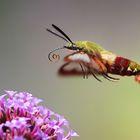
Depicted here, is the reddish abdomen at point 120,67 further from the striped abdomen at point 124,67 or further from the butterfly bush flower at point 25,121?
the butterfly bush flower at point 25,121

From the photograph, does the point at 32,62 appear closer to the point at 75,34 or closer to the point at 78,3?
the point at 75,34

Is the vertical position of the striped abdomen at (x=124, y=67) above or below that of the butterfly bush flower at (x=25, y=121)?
above

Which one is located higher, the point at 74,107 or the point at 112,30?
the point at 112,30

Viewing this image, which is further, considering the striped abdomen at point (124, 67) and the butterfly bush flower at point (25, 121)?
the striped abdomen at point (124, 67)

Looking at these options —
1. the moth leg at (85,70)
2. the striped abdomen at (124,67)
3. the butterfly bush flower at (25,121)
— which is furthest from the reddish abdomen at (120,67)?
the butterfly bush flower at (25,121)

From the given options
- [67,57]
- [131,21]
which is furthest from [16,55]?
[131,21]

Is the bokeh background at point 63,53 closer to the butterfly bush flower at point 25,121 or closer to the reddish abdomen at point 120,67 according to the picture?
the reddish abdomen at point 120,67
